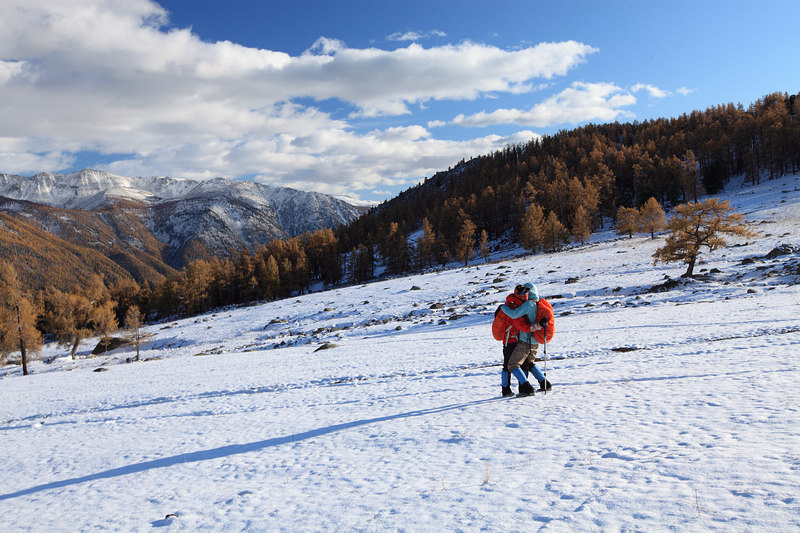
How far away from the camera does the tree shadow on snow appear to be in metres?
8.12

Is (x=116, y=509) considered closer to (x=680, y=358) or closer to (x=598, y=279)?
(x=680, y=358)

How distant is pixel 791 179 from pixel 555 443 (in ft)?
354

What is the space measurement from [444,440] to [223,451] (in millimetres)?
4980

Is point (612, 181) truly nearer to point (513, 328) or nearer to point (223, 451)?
point (513, 328)

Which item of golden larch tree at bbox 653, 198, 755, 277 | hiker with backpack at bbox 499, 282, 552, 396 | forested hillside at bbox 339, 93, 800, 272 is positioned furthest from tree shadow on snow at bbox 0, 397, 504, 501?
forested hillside at bbox 339, 93, 800, 272

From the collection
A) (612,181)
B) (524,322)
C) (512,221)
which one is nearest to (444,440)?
(524,322)

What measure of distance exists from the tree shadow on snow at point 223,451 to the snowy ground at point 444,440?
0.20 feet

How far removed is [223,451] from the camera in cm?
873

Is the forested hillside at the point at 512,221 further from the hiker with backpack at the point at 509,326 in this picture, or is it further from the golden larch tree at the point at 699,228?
the hiker with backpack at the point at 509,326

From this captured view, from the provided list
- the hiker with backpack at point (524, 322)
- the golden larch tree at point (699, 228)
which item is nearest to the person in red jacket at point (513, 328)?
the hiker with backpack at point (524, 322)

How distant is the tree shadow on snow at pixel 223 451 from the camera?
26.7 feet

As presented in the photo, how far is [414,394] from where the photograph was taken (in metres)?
11.8

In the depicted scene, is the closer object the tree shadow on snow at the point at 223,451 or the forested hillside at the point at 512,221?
the tree shadow on snow at the point at 223,451

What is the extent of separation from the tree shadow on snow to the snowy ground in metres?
0.06
